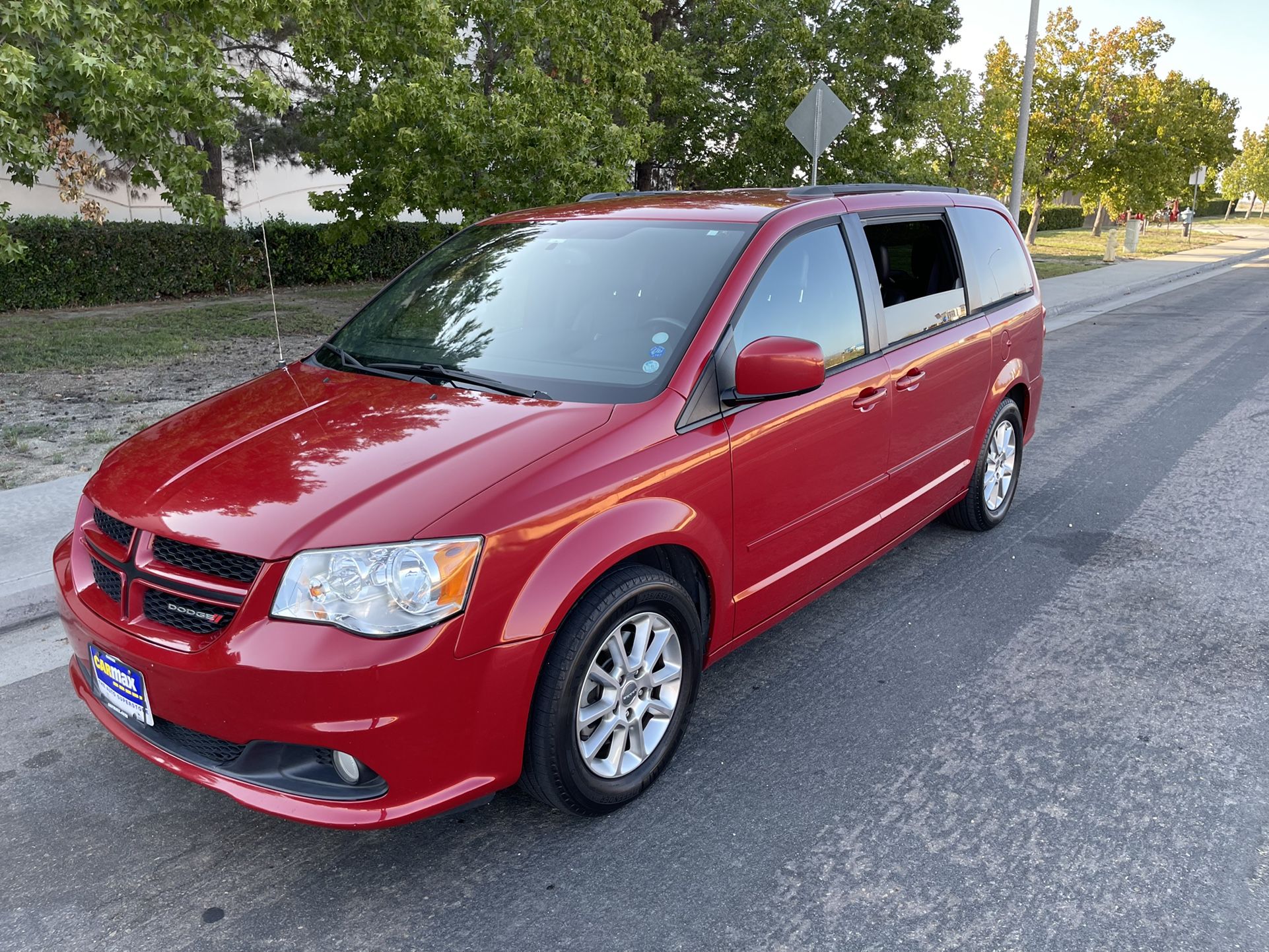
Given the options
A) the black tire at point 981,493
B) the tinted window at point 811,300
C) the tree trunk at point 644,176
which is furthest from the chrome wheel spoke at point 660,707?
the tree trunk at point 644,176

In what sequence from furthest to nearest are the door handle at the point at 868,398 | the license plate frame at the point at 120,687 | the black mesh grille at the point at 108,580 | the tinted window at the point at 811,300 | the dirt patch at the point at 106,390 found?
the dirt patch at the point at 106,390
the door handle at the point at 868,398
the tinted window at the point at 811,300
the black mesh grille at the point at 108,580
the license plate frame at the point at 120,687

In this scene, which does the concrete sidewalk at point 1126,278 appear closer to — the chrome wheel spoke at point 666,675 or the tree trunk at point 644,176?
the tree trunk at point 644,176

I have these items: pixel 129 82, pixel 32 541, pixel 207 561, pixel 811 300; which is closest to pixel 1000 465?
pixel 811 300

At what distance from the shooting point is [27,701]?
3.78 m

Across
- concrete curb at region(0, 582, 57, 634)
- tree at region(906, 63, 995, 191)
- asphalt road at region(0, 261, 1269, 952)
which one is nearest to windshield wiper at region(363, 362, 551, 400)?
asphalt road at region(0, 261, 1269, 952)

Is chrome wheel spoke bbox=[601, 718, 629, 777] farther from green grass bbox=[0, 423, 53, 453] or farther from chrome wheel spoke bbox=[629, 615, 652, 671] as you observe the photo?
green grass bbox=[0, 423, 53, 453]

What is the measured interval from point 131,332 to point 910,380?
10362 millimetres

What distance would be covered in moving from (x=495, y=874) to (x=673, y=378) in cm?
157

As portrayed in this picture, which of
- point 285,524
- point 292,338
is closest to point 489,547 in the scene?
point 285,524

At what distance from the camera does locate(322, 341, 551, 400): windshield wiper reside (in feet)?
10.7

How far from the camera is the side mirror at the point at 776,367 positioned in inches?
126

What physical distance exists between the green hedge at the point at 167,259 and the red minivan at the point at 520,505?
33.0 feet

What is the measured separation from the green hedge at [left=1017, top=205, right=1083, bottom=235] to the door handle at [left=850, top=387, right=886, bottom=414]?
41683mm

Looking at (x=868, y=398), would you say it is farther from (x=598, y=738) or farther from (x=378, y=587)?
(x=378, y=587)
